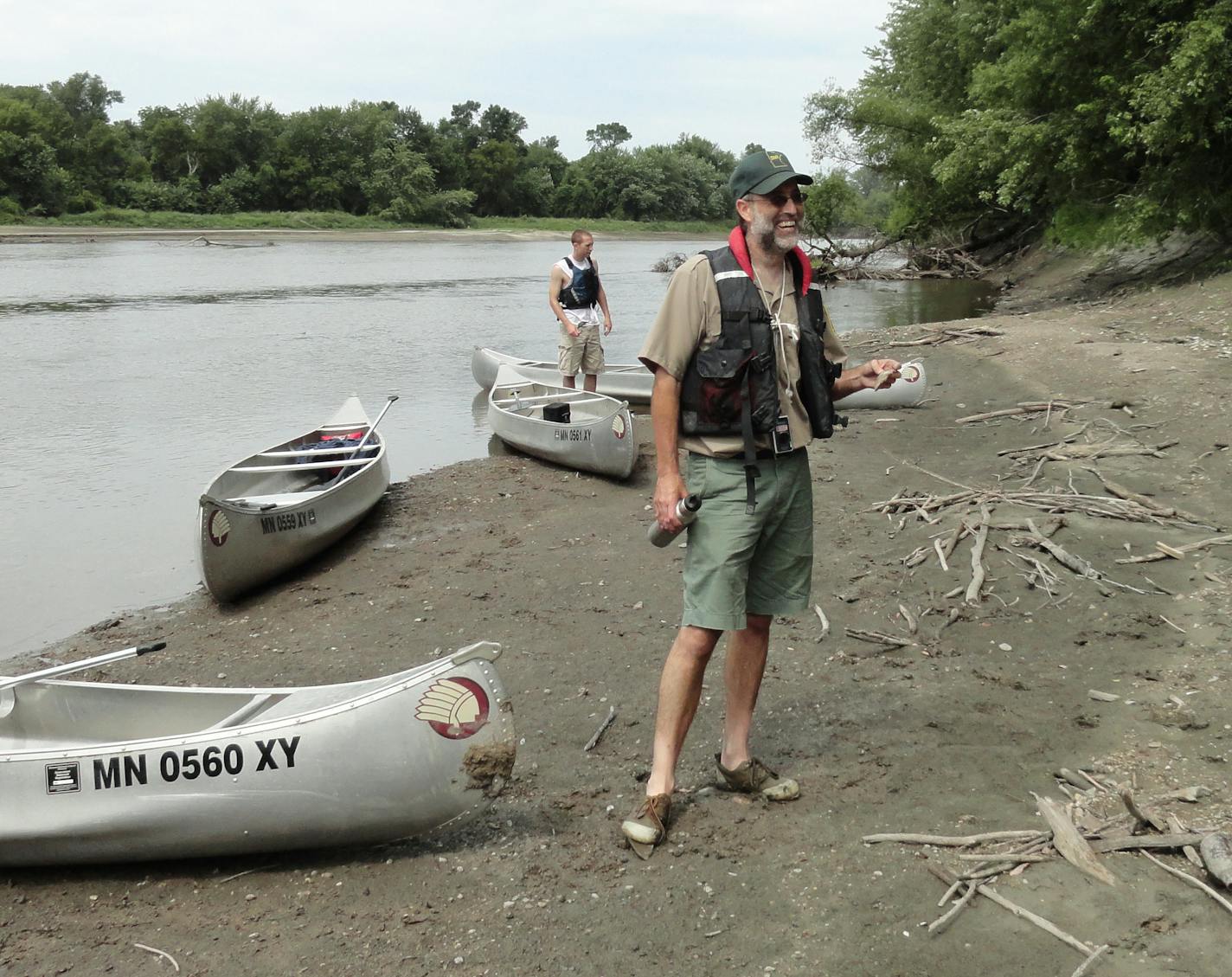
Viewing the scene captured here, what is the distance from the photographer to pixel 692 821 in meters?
4.14

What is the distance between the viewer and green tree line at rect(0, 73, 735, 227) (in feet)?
260

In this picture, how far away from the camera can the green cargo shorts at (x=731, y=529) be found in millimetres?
3830

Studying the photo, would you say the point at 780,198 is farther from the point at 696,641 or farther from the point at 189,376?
the point at 189,376

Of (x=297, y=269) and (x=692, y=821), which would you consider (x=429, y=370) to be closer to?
(x=692, y=821)

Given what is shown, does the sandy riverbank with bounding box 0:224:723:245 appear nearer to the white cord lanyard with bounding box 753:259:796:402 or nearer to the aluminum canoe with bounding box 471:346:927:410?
the aluminum canoe with bounding box 471:346:927:410

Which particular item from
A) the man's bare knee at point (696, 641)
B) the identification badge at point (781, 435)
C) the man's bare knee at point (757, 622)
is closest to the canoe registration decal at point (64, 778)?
the man's bare knee at point (696, 641)

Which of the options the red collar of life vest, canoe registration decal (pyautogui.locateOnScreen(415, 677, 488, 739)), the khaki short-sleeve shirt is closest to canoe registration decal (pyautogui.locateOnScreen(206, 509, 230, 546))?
canoe registration decal (pyautogui.locateOnScreen(415, 677, 488, 739))

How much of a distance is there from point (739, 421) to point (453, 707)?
1459mm

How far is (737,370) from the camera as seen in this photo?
3.76 metres

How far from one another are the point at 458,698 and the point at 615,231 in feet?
293

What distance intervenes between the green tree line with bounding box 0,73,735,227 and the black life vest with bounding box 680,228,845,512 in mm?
76399

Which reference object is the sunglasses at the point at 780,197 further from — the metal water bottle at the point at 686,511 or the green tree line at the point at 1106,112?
the green tree line at the point at 1106,112

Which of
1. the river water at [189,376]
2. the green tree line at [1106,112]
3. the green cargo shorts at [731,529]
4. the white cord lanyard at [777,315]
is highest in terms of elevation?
the green tree line at [1106,112]

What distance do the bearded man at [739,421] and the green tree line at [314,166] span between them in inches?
3008
